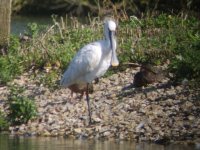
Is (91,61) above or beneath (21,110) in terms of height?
above

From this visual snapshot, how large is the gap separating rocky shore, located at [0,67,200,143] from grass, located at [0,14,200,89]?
616 mm

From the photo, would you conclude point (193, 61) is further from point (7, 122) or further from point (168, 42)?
point (7, 122)

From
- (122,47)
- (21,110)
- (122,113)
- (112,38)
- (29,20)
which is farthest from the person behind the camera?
(29,20)

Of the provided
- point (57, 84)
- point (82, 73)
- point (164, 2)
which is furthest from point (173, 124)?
point (164, 2)

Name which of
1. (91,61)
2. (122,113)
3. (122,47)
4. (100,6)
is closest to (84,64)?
(91,61)

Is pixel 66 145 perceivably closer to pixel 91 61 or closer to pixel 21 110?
pixel 21 110

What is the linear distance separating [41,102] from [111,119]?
2429 millimetres

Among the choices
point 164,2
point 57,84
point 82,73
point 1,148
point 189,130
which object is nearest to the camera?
point 1,148

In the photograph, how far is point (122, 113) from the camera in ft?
56.6

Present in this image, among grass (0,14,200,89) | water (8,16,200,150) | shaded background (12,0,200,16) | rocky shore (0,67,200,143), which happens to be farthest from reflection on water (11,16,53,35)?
water (8,16,200,150)

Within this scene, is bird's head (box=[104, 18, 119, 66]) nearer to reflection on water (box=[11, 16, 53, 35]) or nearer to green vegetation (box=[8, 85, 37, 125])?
green vegetation (box=[8, 85, 37, 125])

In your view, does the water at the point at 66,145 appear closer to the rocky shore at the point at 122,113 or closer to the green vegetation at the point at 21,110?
the rocky shore at the point at 122,113

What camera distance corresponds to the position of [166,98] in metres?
17.7

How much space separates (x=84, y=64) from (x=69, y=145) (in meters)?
3.11
